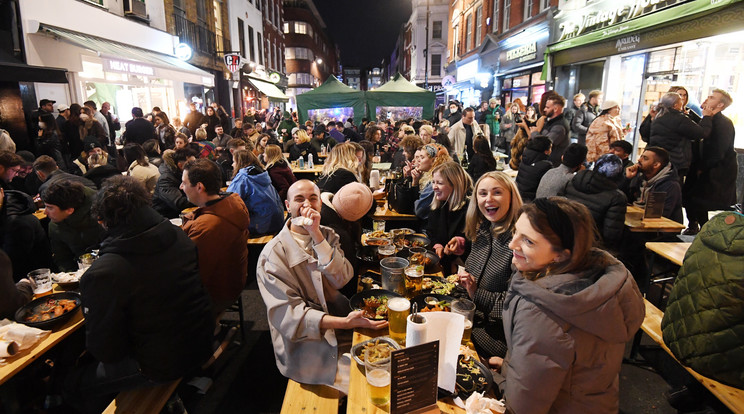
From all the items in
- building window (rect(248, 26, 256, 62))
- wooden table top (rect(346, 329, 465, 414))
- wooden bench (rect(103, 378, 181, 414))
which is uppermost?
building window (rect(248, 26, 256, 62))

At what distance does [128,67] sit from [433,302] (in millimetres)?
9651

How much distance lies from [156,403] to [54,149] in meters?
7.55

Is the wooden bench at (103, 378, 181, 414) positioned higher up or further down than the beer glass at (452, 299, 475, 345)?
further down

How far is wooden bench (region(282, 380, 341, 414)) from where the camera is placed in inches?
91.7

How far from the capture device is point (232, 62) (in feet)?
64.5

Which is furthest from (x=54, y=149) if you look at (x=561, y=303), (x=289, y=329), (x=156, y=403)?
(x=561, y=303)

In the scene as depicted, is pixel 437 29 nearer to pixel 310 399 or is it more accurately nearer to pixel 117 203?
pixel 117 203

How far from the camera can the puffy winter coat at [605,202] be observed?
14.2 ft

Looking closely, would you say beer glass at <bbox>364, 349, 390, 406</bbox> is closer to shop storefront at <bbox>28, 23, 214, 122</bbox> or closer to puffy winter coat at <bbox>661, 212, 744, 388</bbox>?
puffy winter coat at <bbox>661, 212, 744, 388</bbox>

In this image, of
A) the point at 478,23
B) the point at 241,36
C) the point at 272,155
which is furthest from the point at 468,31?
the point at 272,155

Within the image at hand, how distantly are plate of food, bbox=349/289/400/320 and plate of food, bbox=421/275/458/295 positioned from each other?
273mm

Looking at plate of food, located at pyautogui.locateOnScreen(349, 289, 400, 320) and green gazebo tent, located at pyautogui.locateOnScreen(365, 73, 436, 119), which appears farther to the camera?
green gazebo tent, located at pyautogui.locateOnScreen(365, 73, 436, 119)

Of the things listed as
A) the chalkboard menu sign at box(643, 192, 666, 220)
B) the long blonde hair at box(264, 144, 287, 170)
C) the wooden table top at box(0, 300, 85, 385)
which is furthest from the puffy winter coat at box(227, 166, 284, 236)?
the chalkboard menu sign at box(643, 192, 666, 220)

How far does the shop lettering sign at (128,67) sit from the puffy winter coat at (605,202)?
371 inches
